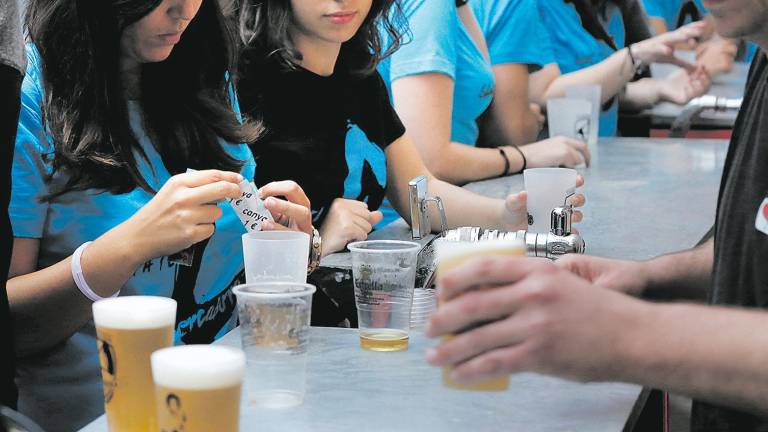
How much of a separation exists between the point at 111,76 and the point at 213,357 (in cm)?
107

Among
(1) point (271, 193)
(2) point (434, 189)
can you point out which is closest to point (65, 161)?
(1) point (271, 193)

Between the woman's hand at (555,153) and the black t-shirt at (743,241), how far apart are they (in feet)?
5.86

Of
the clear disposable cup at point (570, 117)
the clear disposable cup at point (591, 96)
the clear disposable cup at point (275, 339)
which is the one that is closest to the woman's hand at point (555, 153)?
the clear disposable cup at point (570, 117)

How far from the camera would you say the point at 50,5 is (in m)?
1.79

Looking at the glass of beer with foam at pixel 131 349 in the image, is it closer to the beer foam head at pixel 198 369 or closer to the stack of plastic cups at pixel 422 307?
the beer foam head at pixel 198 369

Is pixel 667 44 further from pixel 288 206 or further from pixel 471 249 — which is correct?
pixel 471 249

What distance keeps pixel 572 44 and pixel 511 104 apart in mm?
1109

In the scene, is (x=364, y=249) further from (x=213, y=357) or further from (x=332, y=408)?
(x=213, y=357)

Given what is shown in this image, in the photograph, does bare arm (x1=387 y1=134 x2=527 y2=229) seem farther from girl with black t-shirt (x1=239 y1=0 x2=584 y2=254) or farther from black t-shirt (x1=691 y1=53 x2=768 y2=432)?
black t-shirt (x1=691 y1=53 x2=768 y2=432)

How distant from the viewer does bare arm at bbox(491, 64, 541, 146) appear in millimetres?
3545

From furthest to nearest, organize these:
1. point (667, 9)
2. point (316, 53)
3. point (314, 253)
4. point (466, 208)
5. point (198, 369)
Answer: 1. point (667, 9)
2. point (466, 208)
3. point (316, 53)
4. point (314, 253)
5. point (198, 369)

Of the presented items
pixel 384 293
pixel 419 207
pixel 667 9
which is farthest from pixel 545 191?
pixel 667 9

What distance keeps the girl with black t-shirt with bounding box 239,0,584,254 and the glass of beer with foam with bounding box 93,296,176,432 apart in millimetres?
1142

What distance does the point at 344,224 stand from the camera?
A: 7.18 feet
